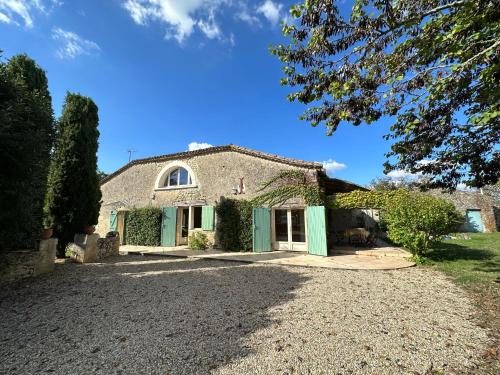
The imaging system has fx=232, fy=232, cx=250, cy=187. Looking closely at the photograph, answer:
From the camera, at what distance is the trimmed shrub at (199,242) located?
10773 mm

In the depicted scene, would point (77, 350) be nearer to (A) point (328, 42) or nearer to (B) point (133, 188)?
(A) point (328, 42)

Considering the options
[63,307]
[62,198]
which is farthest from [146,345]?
[62,198]

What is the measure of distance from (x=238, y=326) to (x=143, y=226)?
1044 cm

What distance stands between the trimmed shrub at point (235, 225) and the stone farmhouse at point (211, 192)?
0.39 metres

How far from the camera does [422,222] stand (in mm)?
7559

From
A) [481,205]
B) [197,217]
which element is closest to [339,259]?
[197,217]

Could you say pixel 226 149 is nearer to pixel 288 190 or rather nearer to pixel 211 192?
pixel 211 192

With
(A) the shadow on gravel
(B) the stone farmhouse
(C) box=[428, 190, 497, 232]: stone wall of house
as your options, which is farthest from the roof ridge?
(C) box=[428, 190, 497, 232]: stone wall of house

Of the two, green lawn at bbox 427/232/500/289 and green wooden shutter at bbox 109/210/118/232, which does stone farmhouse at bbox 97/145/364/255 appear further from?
green lawn at bbox 427/232/500/289

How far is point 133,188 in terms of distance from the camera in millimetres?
13477

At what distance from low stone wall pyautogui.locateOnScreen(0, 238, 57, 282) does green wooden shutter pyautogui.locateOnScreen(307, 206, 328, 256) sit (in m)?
8.35

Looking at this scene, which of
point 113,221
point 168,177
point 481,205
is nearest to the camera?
point 168,177

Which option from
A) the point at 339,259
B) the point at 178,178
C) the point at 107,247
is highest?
the point at 178,178

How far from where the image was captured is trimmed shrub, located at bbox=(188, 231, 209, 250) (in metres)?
10.8
